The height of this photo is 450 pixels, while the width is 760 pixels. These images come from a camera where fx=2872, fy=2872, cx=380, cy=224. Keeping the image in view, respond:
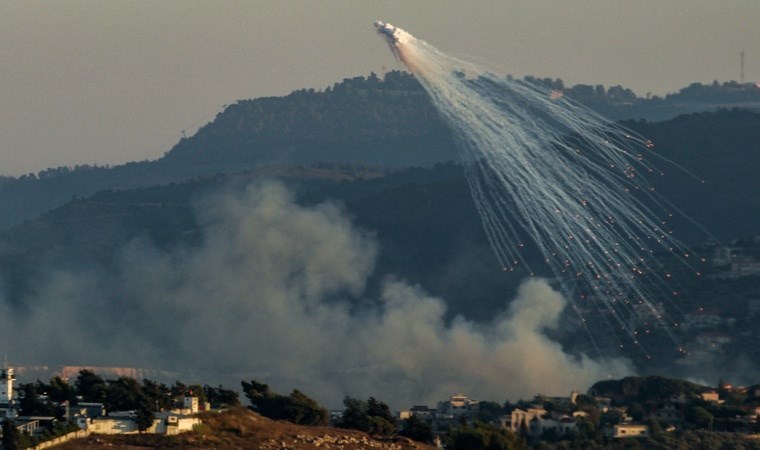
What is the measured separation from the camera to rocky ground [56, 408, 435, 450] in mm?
134125

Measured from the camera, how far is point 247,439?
14000cm

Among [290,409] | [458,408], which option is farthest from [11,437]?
[458,408]

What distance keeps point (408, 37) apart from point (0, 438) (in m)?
33.3

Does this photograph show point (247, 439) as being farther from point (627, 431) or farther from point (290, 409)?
point (627, 431)

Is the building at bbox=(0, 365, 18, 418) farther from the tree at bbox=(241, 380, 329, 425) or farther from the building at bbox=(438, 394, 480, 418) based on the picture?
the building at bbox=(438, 394, 480, 418)

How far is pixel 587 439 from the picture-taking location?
557ft

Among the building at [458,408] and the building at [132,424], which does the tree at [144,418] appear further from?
the building at [458,408]

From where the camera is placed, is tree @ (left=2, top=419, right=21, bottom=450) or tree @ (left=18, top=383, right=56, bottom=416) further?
tree @ (left=18, top=383, right=56, bottom=416)

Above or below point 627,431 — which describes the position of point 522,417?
above

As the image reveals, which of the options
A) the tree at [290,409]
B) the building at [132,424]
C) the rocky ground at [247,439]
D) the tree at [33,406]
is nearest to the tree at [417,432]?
the rocky ground at [247,439]

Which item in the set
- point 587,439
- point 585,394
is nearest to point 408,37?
point 587,439

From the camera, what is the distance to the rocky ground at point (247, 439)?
5281 inches

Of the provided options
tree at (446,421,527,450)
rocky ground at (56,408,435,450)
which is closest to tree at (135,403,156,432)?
rocky ground at (56,408,435,450)

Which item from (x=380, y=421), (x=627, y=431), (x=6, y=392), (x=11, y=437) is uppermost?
(x=627, y=431)
